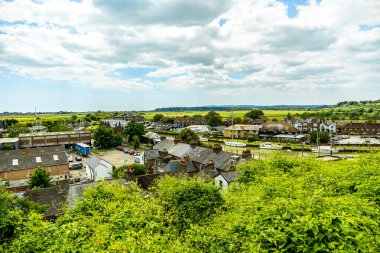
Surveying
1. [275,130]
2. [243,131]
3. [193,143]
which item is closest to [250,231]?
[193,143]

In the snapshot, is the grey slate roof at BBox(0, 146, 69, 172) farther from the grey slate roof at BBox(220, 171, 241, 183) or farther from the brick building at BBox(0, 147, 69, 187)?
the grey slate roof at BBox(220, 171, 241, 183)

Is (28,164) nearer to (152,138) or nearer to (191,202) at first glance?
(191,202)

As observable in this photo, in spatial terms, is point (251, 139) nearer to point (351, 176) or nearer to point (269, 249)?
point (351, 176)

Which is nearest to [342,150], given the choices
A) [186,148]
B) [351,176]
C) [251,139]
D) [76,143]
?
[251,139]

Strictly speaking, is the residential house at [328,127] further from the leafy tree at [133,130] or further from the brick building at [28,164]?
the brick building at [28,164]

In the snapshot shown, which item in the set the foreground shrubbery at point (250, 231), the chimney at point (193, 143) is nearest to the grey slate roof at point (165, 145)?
the chimney at point (193, 143)

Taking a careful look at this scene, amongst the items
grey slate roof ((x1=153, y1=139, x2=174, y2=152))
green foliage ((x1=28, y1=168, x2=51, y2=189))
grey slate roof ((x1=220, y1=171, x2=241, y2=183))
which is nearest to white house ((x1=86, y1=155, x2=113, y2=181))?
green foliage ((x1=28, y1=168, x2=51, y2=189))

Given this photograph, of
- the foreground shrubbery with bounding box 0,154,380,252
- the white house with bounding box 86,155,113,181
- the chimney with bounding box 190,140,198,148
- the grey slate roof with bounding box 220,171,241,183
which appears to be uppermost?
the foreground shrubbery with bounding box 0,154,380,252
